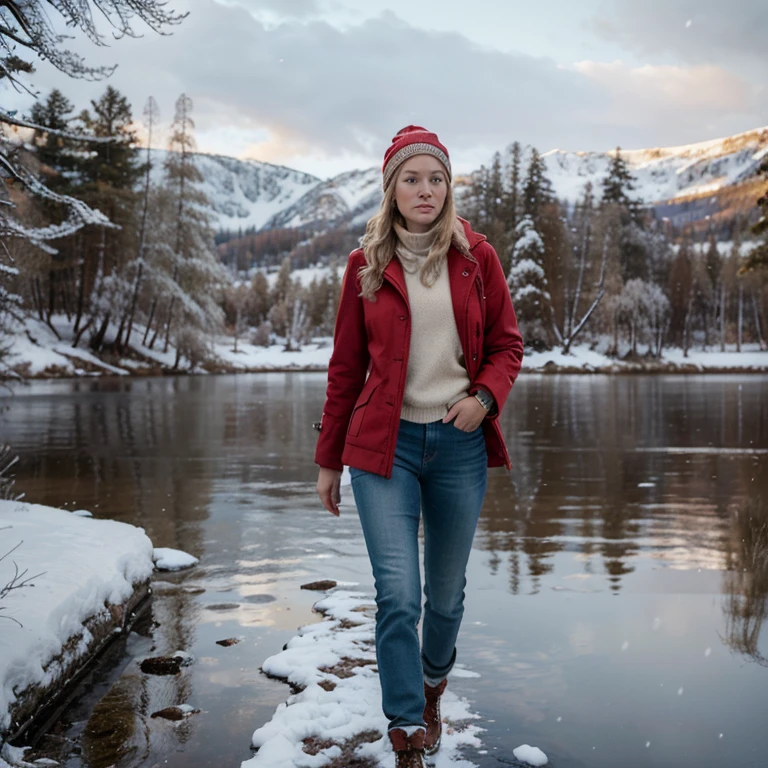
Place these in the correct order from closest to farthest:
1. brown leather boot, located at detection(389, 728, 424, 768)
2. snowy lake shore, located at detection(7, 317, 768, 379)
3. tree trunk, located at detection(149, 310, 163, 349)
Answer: brown leather boot, located at detection(389, 728, 424, 768), snowy lake shore, located at detection(7, 317, 768, 379), tree trunk, located at detection(149, 310, 163, 349)

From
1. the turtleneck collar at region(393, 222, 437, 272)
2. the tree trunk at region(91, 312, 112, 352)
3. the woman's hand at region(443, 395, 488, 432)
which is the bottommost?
the woman's hand at region(443, 395, 488, 432)

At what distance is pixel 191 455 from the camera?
12281mm

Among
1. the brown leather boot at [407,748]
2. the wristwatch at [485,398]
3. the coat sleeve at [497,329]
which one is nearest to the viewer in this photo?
the brown leather boot at [407,748]

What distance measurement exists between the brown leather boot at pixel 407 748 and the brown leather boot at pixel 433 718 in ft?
1.40

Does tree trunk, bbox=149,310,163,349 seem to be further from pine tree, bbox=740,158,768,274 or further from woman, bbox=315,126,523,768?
woman, bbox=315,126,523,768

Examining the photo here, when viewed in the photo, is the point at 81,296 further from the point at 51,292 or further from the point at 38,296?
the point at 51,292

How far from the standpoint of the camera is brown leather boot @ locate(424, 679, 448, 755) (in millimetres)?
3123

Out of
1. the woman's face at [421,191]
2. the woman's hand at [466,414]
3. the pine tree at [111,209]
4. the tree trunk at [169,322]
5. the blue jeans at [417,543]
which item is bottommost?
the blue jeans at [417,543]

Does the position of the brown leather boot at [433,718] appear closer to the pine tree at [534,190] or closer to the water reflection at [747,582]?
the water reflection at [747,582]

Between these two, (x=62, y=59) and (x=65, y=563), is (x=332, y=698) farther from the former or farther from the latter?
(x=62, y=59)

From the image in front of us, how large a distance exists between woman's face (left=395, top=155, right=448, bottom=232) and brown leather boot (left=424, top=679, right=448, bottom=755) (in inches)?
68.8

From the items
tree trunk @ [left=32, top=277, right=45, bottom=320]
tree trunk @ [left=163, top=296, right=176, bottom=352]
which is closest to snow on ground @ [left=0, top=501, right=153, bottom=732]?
tree trunk @ [left=163, top=296, right=176, bottom=352]

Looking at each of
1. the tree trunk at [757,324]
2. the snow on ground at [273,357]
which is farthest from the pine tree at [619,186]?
the snow on ground at [273,357]

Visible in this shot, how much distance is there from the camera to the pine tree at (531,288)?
54.4m
